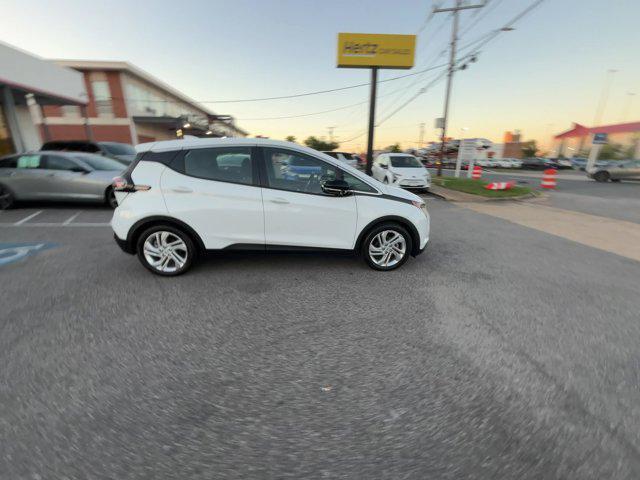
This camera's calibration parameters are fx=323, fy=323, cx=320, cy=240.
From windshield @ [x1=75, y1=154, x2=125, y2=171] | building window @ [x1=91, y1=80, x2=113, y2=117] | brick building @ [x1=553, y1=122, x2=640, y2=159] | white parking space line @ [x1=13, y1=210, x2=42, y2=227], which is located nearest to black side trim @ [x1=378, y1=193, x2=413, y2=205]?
white parking space line @ [x1=13, y1=210, x2=42, y2=227]

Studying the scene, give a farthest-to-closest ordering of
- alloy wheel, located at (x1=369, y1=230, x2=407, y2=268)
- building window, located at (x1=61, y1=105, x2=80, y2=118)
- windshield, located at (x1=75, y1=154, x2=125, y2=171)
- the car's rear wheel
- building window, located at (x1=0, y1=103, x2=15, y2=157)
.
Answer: building window, located at (x1=61, y1=105, x2=80, y2=118) < the car's rear wheel < building window, located at (x1=0, y1=103, x2=15, y2=157) < windshield, located at (x1=75, y1=154, x2=125, y2=171) < alloy wheel, located at (x1=369, y1=230, x2=407, y2=268)

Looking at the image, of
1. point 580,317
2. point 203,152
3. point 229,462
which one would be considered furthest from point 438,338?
point 203,152

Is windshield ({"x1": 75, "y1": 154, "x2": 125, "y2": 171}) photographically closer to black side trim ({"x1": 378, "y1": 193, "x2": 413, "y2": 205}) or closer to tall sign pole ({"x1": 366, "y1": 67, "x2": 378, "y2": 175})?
black side trim ({"x1": 378, "y1": 193, "x2": 413, "y2": 205})

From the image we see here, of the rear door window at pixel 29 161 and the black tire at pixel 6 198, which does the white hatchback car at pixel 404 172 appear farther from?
the black tire at pixel 6 198

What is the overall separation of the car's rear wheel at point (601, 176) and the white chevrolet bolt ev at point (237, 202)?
2300cm

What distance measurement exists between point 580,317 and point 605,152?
2850 inches

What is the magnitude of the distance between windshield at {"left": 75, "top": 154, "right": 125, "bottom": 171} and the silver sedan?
13.3 inches

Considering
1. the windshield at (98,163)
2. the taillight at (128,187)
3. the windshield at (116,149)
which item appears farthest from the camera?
the windshield at (116,149)

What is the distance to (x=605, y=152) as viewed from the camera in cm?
5619

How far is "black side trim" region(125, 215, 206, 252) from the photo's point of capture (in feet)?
13.5

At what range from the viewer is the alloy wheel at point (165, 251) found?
4223mm

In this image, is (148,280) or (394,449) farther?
(148,280)

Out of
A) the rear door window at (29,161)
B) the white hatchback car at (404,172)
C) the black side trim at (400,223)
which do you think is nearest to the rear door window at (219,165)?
A: the black side trim at (400,223)

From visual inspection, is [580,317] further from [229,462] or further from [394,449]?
[229,462]
